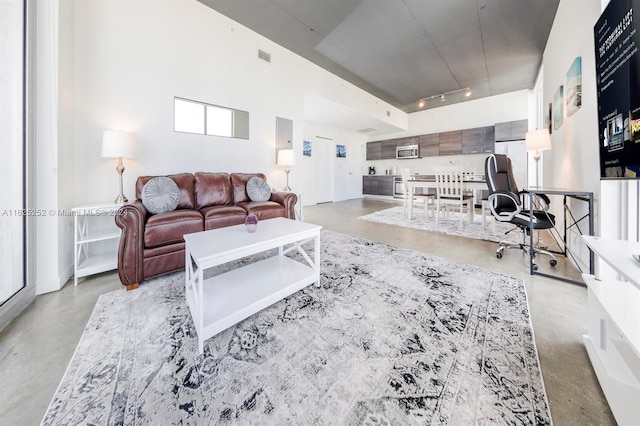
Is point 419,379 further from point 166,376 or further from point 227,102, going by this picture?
point 227,102

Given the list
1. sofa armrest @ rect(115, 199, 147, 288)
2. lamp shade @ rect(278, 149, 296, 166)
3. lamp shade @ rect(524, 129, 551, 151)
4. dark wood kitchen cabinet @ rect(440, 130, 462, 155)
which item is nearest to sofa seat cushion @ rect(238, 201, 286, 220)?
sofa armrest @ rect(115, 199, 147, 288)

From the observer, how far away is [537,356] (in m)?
1.14

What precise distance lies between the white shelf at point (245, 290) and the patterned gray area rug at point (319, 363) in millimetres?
89

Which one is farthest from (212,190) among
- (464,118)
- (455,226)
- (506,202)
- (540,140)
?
(464,118)

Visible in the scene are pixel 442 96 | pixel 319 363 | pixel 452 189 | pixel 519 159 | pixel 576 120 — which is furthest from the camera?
pixel 442 96

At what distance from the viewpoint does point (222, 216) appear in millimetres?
2463

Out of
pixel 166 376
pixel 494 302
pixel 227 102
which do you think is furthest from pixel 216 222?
pixel 494 302

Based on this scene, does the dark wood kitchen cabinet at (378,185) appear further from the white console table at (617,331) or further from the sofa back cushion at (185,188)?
the white console table at (617,331)

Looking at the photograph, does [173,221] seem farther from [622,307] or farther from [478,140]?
[478,140]

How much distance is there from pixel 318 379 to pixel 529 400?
2.77ft

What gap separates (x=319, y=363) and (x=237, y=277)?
93 centimetres

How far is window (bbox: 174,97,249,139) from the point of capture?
10.3ft

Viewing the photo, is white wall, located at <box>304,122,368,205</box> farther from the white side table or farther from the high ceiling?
the white side table

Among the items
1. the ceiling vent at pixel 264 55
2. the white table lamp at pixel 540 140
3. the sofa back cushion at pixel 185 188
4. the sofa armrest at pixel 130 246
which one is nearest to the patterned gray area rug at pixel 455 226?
the white table lamp at pixel 540 140
